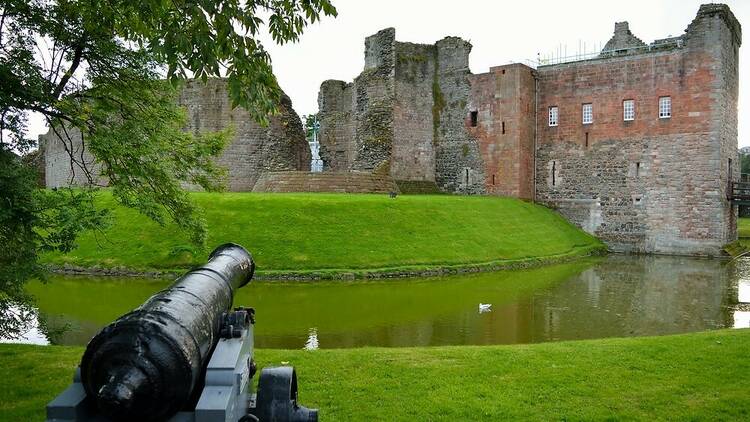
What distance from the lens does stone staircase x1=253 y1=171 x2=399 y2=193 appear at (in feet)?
89.8

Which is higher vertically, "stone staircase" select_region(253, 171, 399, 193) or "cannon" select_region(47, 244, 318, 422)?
"stone staircase" select_region(253, 171, 399, 193)

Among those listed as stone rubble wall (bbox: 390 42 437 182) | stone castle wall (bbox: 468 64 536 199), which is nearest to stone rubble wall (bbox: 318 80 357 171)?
stone rubble wall (bbox: 390 42 437 182)

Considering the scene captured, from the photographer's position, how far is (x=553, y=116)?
102ft

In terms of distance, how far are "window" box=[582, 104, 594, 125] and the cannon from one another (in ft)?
93.2

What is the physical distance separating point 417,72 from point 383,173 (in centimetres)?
618

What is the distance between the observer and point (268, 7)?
5.66m

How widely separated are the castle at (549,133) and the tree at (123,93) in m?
18.8

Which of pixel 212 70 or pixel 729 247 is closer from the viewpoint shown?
pixel 212 70

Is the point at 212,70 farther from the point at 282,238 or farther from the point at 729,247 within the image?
the point at 729,247

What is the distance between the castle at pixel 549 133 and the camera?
26172mm

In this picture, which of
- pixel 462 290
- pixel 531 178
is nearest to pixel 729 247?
pixel 531 178

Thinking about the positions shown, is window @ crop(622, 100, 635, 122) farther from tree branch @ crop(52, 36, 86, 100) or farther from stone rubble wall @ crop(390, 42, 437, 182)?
tree branch @ crop(52, 36, 86, 100)

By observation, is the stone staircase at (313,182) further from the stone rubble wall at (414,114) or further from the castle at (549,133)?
the stone rubble wall at (414,114)

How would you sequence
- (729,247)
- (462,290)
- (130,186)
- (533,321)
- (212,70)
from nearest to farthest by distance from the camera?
(212,70) < (130,186) < (533,321) < (462,290) < (729,247)
